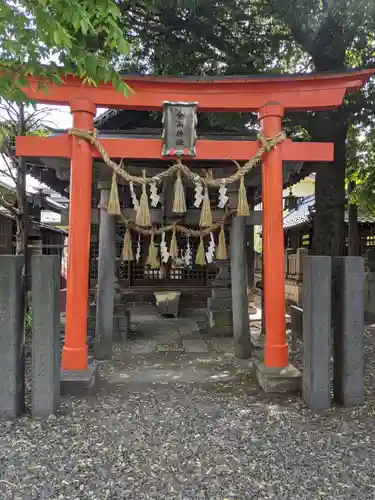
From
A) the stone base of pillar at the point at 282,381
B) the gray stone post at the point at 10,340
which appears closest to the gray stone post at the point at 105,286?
the gray stone post at the point at 10,340

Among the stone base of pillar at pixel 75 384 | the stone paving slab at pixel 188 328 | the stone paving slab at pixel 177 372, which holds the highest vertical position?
the stone base of pillar at pixel 75 384

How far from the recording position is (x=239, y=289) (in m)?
6.43

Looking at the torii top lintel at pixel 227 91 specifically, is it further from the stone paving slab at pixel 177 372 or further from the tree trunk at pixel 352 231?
the tree trunk at pixel 352 231

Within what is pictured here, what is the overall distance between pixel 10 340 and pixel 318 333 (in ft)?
10.5

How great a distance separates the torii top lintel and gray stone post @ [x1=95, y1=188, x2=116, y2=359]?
5.98 ft

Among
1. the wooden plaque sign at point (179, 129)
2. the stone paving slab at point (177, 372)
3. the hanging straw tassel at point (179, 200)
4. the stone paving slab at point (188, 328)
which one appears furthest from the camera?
the stone paving slab at point (188, 328)

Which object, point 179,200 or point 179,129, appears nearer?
point 179,129

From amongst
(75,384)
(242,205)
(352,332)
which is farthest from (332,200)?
(75,384)

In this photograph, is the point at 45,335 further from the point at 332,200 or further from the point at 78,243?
the point at 332,200

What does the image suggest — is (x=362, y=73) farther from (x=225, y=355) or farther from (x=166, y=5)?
(x=225, y=355)

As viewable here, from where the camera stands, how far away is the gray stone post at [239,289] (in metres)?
6.43

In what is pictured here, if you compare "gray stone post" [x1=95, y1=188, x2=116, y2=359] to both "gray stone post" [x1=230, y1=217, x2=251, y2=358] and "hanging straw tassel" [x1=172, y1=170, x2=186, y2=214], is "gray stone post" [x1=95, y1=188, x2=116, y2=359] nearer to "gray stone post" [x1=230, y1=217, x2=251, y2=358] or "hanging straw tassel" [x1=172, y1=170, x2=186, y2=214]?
"hanging straw tassel" [x1=172, y1=170, x2=186, y2=214]

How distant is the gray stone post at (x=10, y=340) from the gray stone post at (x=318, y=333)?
306cm

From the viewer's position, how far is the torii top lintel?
15.8 ft
